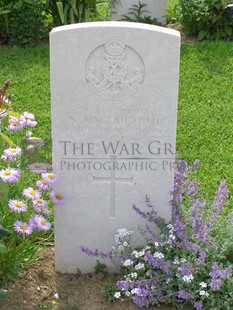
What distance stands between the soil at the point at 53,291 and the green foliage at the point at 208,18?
3.99m

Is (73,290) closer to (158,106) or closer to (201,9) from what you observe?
(158,106)

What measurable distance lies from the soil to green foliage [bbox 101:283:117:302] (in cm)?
3

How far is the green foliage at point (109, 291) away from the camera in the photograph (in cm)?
368

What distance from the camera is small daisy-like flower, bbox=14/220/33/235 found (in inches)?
134

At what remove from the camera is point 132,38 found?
342 centimetres

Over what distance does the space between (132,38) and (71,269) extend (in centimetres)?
137

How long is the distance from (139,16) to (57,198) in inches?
167

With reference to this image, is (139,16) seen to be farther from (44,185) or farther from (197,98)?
(44,185)

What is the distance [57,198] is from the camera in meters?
3.67

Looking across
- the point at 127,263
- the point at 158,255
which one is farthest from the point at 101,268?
the point at 158,255

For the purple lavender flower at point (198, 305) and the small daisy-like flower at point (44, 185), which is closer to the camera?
the purple lavender flower at point (198, 305)

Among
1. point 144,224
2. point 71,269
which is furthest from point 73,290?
point 144,224

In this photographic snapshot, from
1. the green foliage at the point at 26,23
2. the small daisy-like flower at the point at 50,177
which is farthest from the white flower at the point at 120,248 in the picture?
the green foliage at the point at 26,23

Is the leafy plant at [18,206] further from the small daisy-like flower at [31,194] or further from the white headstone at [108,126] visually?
the white headstone at [108,126]
